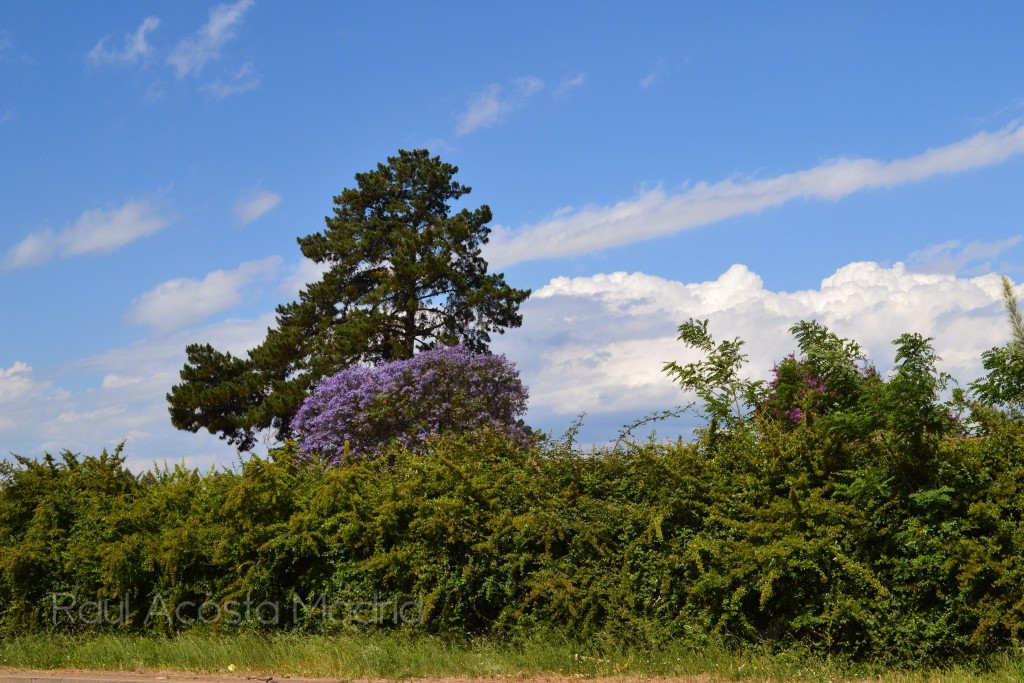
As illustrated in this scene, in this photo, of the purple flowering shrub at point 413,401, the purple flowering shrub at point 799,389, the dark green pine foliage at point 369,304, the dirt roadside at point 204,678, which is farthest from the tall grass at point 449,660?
the dark green pine foliage at point 369,304

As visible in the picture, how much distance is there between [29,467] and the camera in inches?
608

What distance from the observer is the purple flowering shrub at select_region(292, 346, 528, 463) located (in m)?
35.2

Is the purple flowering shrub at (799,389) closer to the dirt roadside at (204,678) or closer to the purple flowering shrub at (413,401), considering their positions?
the dirt roadside at (204,678)

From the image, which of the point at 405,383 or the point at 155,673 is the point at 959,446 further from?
the point at 405,383

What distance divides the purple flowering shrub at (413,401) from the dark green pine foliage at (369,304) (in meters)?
6.80

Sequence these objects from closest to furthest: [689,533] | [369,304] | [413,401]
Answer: [689,533], [413,401], [369,304]

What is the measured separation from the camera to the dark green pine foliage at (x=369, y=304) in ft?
147

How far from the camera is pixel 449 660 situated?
10.6 metres

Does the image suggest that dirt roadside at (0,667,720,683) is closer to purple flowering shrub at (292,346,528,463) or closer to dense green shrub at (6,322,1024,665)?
dense green shrub at (6,322,1024,665)

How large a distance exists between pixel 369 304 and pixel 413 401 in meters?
11.9

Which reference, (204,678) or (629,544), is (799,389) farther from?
(204,678)

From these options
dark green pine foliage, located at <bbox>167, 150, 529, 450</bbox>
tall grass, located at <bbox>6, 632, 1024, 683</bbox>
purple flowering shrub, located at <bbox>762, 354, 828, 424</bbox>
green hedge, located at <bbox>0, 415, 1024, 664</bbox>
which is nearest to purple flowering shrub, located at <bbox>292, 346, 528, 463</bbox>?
dark green pine foliage, located at <bbox>167, 150, 529, 450</bbox>

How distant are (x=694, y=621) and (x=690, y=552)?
29.3 inches

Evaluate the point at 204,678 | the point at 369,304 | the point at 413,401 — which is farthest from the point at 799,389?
the point at 369,304
